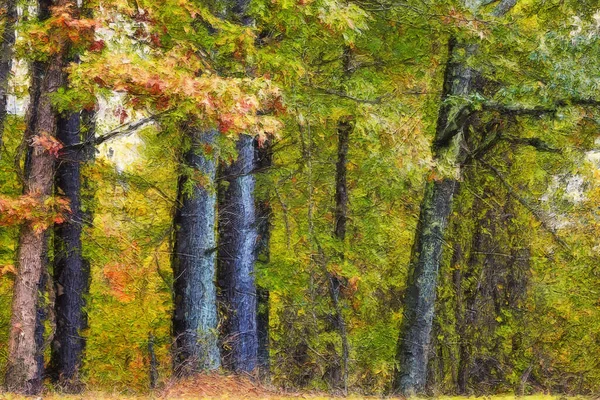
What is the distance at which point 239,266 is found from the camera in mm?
13078

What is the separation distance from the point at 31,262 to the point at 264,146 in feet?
16.9

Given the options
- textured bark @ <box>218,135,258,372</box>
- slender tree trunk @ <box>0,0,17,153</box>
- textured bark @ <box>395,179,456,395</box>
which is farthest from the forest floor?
slender tree trunk @ <box>0,0,17,153</box>

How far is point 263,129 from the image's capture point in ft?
31.0

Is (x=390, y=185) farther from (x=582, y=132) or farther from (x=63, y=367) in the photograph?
(x=63, y=367)

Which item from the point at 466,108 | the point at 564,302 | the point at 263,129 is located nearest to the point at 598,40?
the point at 466,108

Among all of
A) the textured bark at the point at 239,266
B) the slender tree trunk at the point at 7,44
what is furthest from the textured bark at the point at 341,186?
the slender tree trunk at the point at 7,44

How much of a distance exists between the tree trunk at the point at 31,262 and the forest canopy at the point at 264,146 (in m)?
0.03

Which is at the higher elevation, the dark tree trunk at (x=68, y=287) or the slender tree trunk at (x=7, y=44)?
the slender tree trunk at (x=7, y=44)

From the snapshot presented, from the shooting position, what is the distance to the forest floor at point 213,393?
8383 millimetres

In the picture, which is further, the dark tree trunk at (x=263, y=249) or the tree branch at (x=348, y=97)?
the dark tree trunk at (x=263, y=249)

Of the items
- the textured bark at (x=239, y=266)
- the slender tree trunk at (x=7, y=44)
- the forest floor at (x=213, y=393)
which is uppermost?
the slender tree trunk at (x=7, y=44)

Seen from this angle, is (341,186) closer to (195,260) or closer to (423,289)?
Answer: (423,289)

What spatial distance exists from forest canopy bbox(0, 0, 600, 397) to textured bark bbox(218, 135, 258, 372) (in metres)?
0.03

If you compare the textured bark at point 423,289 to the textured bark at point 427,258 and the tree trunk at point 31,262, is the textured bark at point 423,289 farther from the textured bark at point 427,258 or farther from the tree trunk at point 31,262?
the tree trunk at point 31,262
